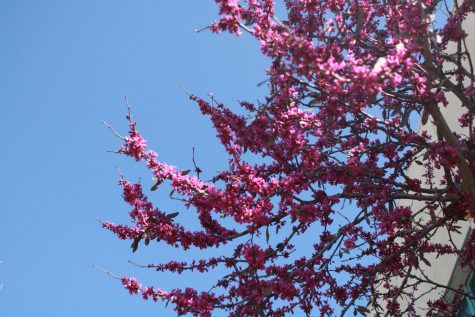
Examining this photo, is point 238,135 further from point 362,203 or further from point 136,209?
point 362,203

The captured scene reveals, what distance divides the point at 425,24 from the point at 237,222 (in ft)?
8.00

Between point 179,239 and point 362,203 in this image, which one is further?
point 362,203

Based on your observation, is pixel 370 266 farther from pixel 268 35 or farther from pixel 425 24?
pixel 268 35

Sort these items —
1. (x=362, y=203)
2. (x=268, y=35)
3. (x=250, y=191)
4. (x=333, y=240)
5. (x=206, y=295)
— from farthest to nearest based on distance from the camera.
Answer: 1. (x=362, y=203)
2. (x=333, y=240)
3. (x=250, y=191)
4. (x=206, y=295)
5. (x=268, y=35)

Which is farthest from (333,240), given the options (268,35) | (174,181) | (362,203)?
(268,35)

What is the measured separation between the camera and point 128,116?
3996 mm

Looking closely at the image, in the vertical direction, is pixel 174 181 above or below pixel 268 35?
below

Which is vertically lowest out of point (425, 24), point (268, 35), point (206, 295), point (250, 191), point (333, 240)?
point (206, 295)

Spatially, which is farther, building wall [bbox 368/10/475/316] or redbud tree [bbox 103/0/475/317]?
building wall [bbox 368/10/475/316]

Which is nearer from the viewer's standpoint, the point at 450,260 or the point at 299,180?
the point at 299,180

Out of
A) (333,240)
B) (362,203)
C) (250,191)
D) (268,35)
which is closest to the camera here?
(268,35)

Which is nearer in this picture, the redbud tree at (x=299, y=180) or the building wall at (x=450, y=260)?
the redbud tree at (x=299, y=180)

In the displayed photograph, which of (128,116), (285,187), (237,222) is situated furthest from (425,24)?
(128,116)

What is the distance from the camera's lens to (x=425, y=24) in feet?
13.1
